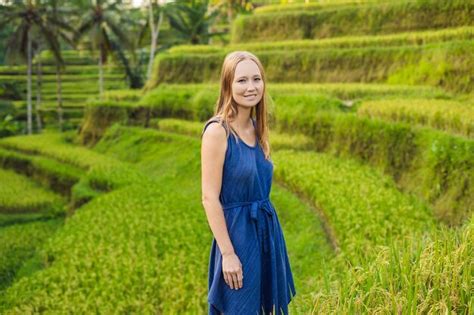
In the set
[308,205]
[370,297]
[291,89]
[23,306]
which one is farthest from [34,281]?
[291,89]

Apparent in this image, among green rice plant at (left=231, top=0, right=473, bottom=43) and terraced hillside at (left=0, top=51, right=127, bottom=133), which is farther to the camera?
terraced hillside at (left=0, top=51, right=127, bottom=133)

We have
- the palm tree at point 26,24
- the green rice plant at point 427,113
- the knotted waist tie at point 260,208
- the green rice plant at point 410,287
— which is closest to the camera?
the green rice plant at point 410,287

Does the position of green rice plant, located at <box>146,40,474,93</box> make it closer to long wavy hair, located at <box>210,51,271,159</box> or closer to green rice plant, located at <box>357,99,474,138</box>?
green rice plant, located at <box>357,99,474,138</box>

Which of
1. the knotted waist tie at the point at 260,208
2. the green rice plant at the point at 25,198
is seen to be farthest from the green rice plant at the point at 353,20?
the knotted waist tie at the point at 260,208

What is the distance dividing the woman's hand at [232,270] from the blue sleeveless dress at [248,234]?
51 millimetres

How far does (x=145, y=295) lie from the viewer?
5742mm

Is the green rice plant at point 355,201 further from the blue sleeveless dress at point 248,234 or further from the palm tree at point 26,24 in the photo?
the palm tree at point 26,24

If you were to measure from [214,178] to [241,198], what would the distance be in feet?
0.63

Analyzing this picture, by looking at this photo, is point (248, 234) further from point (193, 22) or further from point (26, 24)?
point (193, 22)

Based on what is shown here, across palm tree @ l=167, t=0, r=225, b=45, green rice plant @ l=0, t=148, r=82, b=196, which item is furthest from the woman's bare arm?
palm tree @ l=167, t=0, r=225, b=45

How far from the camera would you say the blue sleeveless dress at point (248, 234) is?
2.67 metres

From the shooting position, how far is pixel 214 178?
258cm

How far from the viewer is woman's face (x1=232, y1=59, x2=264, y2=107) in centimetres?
263

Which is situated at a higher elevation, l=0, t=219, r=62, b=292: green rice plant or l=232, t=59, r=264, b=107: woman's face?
l=232, t=59, r=264, b=107: woman's face
